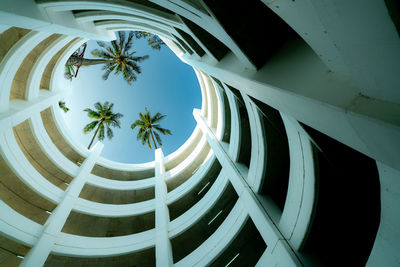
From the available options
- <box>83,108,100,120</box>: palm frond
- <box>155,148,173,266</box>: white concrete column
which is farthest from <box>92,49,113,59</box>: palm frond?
<box>155,148,173,266</box>: white concrete column

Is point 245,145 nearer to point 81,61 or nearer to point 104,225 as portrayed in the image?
point 104,225

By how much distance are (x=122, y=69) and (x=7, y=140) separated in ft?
63.4

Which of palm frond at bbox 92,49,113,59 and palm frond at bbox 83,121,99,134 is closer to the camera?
palm frond at bbox 92,49,113,59

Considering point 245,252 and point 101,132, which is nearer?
point 245,252

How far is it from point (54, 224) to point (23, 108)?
709cm

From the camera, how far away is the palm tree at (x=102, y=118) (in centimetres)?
2765

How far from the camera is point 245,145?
37.6 ft

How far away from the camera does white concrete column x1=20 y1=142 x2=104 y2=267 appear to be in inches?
341

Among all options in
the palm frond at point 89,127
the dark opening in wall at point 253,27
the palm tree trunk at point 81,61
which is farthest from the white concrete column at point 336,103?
the palm frond at point 89,127

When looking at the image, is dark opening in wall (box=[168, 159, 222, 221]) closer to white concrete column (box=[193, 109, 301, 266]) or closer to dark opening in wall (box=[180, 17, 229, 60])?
white concrete column (box=[193, 109, 301, 266])

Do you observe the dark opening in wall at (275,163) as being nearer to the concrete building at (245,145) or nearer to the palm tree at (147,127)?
the concrete building at (245,145)

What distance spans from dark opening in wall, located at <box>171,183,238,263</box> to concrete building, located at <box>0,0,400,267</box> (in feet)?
0.32

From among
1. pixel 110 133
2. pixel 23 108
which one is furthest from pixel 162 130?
pixel 23 108

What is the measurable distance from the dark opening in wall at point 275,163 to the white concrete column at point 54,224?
37.5 ft
